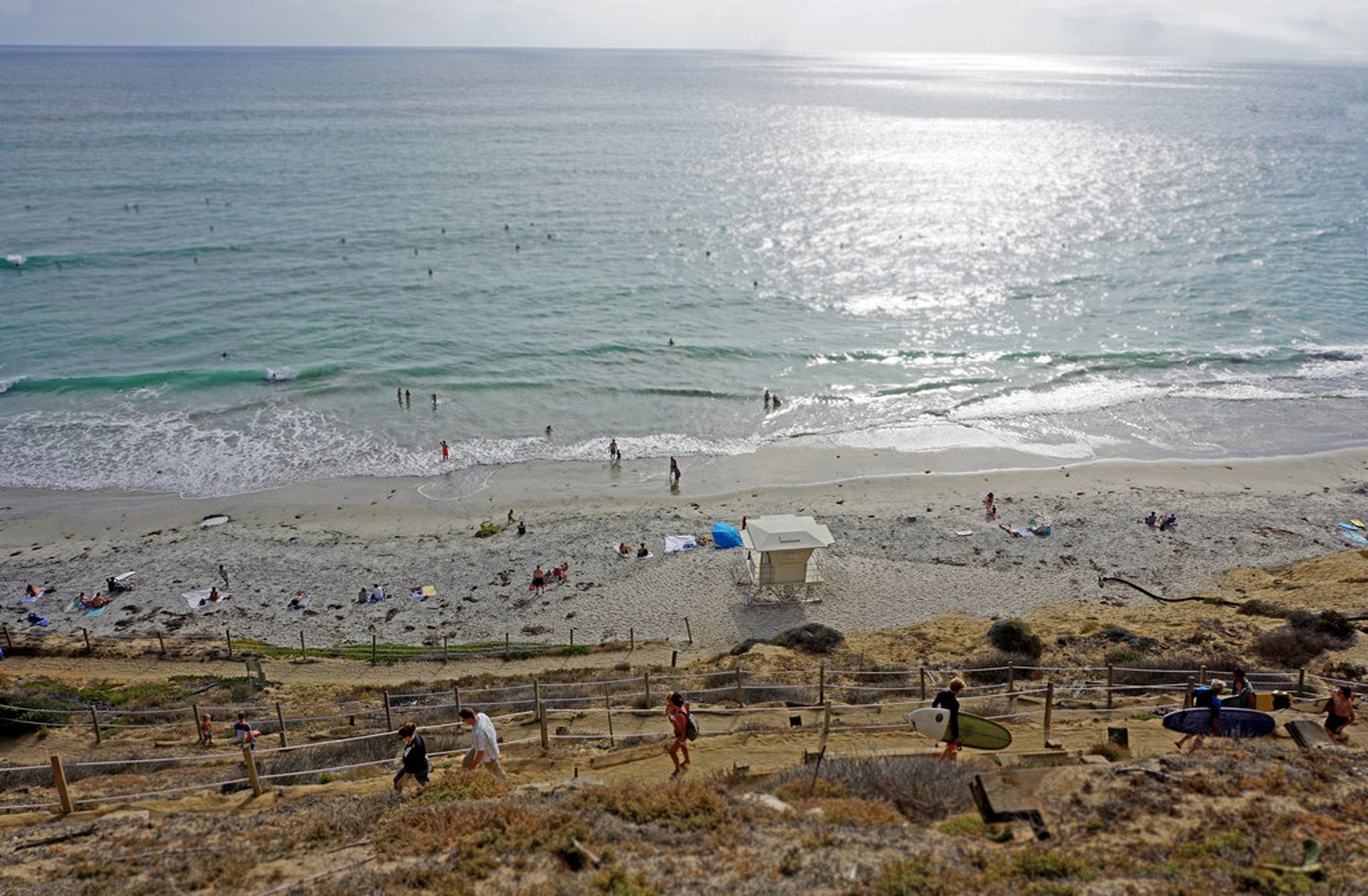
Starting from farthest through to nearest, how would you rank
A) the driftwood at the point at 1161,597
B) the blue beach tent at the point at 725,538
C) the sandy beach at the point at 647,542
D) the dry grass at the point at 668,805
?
1. the blue beach tent at the point at 725,538
2. the sandy beach at the point at 647,542
3. the driftwood at the point at 1161,597
4. the dry grass at the point at 668,805

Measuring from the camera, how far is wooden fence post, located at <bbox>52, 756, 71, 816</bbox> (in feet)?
34.2

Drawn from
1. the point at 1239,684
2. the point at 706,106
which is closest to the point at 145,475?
the point at 1239,684

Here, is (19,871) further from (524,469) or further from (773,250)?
(773,250)

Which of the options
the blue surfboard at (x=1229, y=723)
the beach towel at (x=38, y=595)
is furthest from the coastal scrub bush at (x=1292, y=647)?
the beach towel at (x=38, y=595)

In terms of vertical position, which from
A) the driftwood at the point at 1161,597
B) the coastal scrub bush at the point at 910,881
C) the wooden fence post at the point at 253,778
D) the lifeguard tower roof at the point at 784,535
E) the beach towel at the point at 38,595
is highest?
the coastal scrub bush at the point at 910,881

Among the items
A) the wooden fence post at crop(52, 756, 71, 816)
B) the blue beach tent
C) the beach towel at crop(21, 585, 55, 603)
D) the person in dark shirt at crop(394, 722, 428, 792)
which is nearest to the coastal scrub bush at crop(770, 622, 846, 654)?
the blue beach tent

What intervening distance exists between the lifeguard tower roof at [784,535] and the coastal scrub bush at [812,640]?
117 inches

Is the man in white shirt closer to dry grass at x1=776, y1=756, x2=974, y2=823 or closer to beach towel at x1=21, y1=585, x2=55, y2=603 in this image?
dry grass at x1=776, y1=756, x2=974, y2=823

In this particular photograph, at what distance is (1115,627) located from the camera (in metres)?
19.2

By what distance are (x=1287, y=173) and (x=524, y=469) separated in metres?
93.7

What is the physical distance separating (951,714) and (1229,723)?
4066 mm

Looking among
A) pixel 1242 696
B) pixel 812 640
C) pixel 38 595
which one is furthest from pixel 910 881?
pixel 38 595

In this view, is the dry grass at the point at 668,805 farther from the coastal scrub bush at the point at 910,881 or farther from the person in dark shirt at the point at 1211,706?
the person in dark shirt at the point at 1211,706

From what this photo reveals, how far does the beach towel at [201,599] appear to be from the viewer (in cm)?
2423
